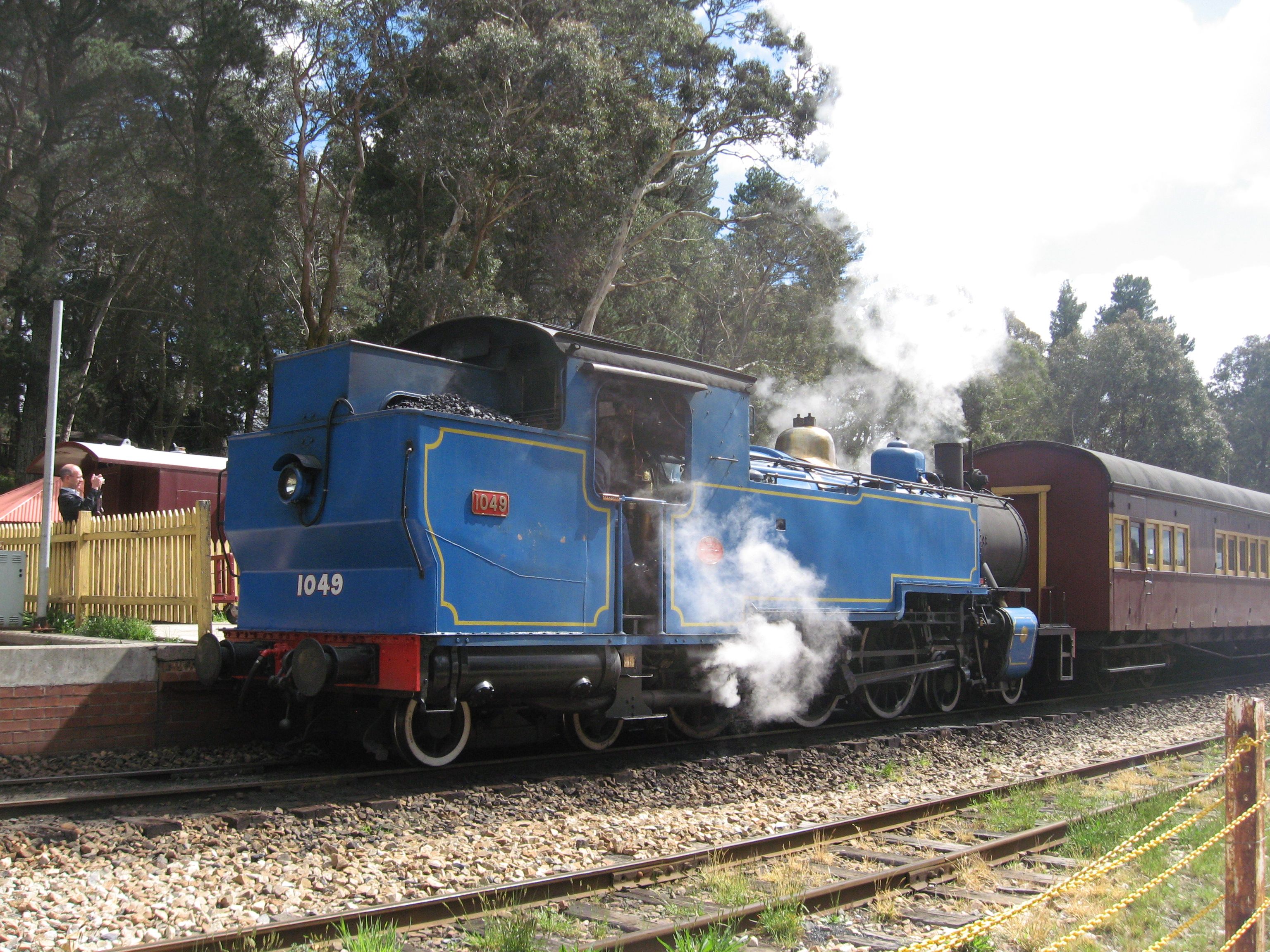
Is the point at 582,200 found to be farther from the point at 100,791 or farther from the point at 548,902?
the point at 548,902

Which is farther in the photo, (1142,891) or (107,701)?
(107,701)

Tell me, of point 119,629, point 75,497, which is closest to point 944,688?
point 119,629

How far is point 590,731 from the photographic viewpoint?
323 inches

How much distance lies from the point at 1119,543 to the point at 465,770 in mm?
9569

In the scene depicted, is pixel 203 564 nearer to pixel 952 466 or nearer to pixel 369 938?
pixel 369 938

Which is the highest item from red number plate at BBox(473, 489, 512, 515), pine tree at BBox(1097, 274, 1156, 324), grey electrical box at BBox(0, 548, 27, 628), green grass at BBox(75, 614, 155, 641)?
pine tree at BBox(1097, 274, 1156, 324)

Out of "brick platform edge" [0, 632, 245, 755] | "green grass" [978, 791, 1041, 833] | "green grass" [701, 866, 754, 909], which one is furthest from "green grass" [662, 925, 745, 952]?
"brick platform edge" [0, 632, 245, 755]

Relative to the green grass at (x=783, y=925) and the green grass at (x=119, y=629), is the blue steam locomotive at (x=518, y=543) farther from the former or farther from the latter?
the green grass at (x=783, y=925)

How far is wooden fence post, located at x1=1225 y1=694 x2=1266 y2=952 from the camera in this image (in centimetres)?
386

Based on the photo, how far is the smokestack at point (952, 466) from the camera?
12.2 metres

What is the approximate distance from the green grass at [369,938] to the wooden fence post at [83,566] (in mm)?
7799

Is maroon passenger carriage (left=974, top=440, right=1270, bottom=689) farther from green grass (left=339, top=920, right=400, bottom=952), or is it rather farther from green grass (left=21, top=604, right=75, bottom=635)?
green grass (left=21, top=604, right=75, bottom=635)

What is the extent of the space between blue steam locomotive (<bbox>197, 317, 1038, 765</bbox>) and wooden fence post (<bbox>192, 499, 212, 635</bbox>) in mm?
1674

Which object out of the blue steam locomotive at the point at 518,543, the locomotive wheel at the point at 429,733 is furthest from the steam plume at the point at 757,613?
the locomotive wheel at the point at 429,733
